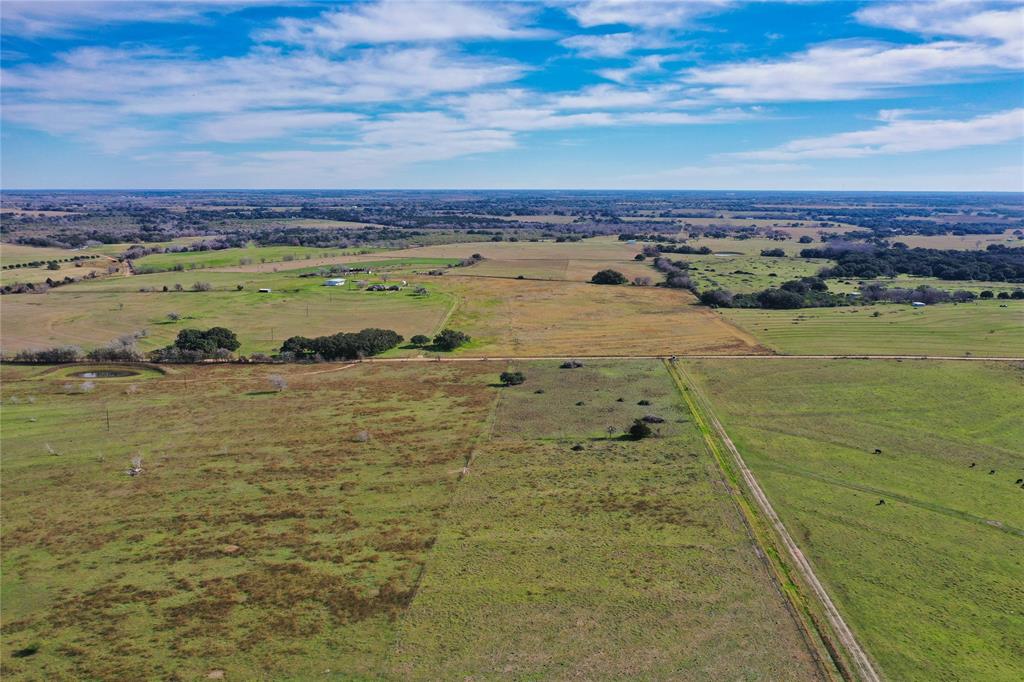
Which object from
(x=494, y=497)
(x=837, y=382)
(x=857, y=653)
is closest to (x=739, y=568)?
(x=857, y=653)

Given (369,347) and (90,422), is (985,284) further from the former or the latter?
(90,422)

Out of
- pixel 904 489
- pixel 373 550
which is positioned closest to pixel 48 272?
pixel 373 550

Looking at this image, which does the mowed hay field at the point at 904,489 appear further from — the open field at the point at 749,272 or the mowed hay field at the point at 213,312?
the open field at the point at 749,272

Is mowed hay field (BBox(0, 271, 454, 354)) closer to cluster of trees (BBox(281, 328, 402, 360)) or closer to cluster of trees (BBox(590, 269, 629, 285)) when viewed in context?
cluster of trees (BBox(281, 328, 402, 360))

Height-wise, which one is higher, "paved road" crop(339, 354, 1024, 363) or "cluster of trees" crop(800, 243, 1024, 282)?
"cluster of trees" crop(800, 243, 1024, 282)

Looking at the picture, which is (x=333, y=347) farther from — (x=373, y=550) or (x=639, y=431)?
(x=373, y=550)

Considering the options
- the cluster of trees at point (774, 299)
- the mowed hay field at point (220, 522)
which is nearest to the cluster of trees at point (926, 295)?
the cluster of trees at point (774, 299)

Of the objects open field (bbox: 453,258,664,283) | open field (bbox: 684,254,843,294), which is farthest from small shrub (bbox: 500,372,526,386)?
open field (bbox: 453,258,664,283)
